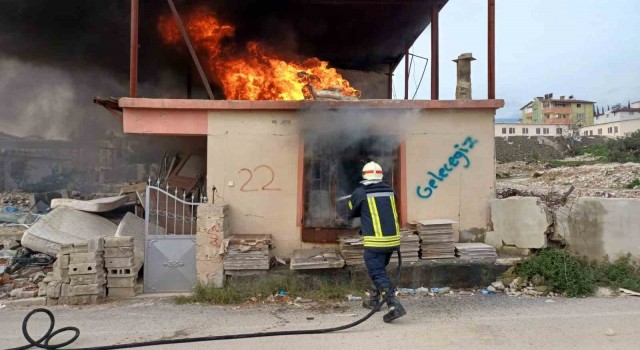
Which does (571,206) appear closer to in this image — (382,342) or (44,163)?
(382,342)

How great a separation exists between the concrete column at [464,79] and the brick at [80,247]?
6925mm

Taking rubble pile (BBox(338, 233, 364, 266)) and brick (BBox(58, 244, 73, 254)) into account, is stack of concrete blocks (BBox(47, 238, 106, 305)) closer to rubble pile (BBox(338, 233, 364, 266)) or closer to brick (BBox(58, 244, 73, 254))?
brick (BBox(58, 244, 73, 254))

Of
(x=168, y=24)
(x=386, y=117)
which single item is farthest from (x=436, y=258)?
(x=168, y=24)

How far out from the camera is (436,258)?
658 cm

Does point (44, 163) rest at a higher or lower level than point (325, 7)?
lower

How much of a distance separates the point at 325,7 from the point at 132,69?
557cm

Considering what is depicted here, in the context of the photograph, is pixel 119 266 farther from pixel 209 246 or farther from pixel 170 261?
pixel 209 246

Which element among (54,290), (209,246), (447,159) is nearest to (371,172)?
(447,159)

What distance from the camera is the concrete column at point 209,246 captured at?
628 cm

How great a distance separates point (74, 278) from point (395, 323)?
4557 mm

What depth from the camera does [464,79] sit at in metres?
8.16

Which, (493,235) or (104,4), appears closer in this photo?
(493,235)

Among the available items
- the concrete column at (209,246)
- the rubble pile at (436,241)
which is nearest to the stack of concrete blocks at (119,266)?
the concrete column at (209,246)

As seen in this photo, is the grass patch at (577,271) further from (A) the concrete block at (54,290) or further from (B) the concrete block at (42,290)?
(B) the concrete block at (42,290)
